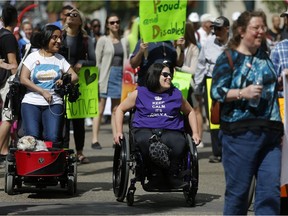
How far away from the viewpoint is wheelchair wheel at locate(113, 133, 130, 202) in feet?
32.9

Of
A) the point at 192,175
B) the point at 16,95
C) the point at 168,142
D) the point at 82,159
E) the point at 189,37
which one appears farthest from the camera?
the point at 189,37

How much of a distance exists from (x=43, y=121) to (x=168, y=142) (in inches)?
60.8

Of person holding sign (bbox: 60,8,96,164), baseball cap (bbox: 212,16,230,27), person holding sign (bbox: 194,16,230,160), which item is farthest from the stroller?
baseball cap (bbox: 212,16,230,27)

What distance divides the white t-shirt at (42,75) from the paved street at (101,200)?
2.90 feet

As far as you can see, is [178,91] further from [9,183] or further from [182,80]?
[182,80]

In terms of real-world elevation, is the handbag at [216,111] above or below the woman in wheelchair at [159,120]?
above

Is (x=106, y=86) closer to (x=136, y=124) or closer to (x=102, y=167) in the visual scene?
(x=102, y=167)

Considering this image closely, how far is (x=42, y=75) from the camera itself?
440 inches

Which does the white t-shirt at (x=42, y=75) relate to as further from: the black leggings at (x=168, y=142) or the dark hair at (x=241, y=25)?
the dark hair at (x=241, y=25)

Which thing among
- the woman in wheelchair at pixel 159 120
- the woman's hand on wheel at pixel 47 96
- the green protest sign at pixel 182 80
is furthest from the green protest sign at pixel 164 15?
the woman in wheelchair at pixel 159 120

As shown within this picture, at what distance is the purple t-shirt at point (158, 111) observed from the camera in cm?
1039

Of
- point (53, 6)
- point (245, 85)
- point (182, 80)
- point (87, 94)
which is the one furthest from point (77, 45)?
point (53, 6)

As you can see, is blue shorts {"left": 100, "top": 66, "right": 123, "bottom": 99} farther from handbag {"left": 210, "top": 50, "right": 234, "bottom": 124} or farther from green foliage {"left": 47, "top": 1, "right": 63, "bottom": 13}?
green foliage {"left": 47, "top": 1, "right": 63, "bottom": 13}

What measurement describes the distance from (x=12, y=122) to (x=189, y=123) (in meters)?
3.59
